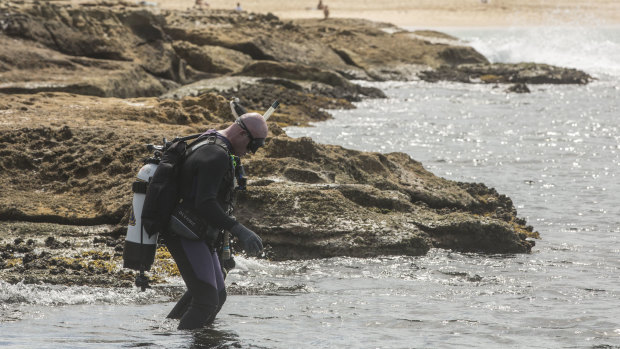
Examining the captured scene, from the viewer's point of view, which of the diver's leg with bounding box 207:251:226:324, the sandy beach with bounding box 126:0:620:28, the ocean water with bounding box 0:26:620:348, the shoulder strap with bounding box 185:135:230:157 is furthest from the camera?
the sandy beach with bounding box 126:0:620:28

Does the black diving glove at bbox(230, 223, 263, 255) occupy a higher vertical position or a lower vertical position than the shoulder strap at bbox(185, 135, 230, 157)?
lower

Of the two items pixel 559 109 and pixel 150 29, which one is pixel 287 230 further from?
pixel 559 109

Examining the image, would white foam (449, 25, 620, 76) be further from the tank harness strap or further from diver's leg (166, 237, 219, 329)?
the tank harness strap

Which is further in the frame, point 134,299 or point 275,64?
point 275,64

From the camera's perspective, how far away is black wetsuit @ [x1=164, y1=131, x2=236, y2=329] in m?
6.97

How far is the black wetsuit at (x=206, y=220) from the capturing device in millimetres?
6973

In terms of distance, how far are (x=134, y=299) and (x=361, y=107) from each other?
2208 centimetres

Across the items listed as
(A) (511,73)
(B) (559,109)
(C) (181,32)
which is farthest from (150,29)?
(A) (511,73)

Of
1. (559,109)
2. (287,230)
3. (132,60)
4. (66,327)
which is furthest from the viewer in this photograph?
(559,109)

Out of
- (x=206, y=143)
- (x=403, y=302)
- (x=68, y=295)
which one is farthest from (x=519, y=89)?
(x=206, y=143)

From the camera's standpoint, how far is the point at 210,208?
6973 millimetres

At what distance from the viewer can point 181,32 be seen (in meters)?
36.6

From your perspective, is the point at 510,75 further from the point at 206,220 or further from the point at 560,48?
the point at 206,220

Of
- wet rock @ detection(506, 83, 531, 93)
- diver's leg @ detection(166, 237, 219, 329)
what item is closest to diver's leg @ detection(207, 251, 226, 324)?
diver's leg @ detection(166, 237, 219, 329)
